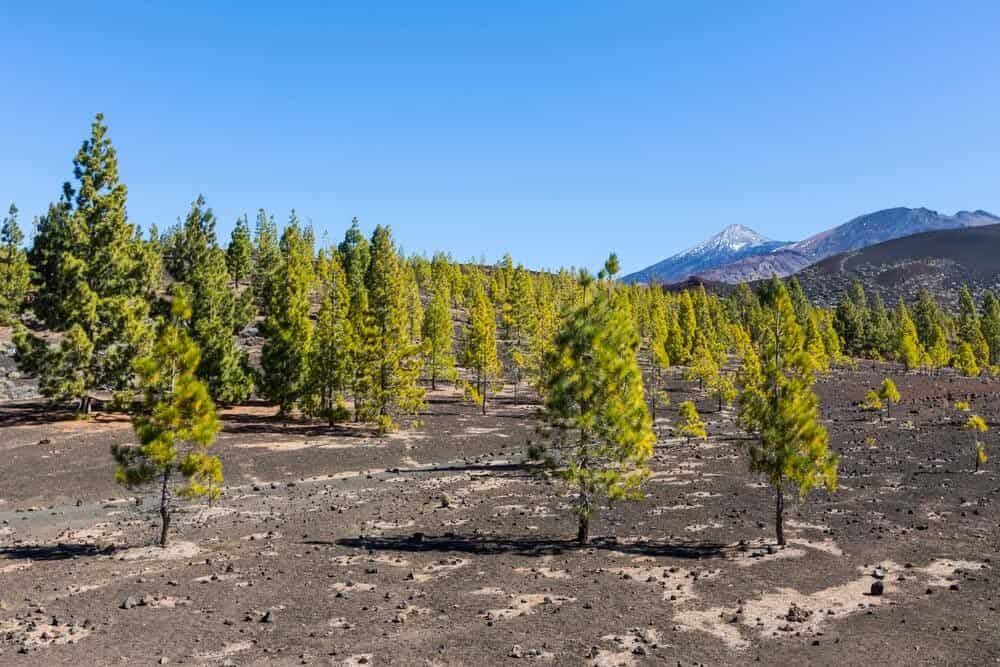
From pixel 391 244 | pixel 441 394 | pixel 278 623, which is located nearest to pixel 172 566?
pixel 278 623

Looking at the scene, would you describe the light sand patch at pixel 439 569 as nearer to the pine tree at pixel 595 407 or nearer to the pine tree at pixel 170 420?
the pine tree at pixel 595 407

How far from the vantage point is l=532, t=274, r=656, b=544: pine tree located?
Result: 23.5m

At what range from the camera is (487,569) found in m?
20.8

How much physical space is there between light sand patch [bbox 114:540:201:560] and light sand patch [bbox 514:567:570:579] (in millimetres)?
11326

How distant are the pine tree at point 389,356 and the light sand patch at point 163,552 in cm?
2752

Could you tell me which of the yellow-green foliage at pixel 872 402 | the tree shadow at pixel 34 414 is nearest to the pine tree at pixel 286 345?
the tree shadow at pixel 34 414

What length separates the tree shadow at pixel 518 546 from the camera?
22.7 metres

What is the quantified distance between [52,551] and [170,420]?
630cm

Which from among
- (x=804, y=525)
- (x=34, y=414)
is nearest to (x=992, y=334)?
(x=804, y=525)

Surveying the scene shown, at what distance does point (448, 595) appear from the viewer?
18.5 meters

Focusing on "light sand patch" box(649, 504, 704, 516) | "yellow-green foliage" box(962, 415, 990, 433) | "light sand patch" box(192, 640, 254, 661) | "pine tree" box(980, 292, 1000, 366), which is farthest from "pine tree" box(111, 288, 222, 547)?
"pine tree" box(980, 292, 1000, 366)

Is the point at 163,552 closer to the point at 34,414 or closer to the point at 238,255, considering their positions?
the point at 34,414

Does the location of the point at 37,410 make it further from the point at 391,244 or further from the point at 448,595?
the point at 448,595

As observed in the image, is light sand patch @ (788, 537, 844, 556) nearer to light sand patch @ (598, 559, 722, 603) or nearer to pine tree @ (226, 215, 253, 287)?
light sand patch @ (598, 559, 722, 603)
